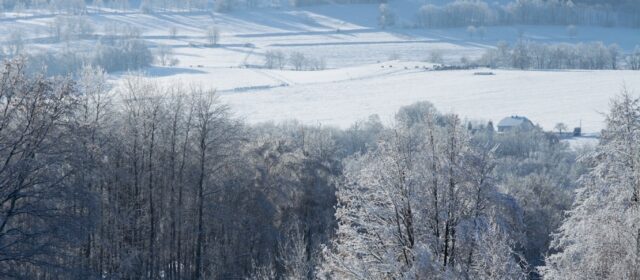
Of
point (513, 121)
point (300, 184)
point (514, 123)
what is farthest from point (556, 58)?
point (300, 184)

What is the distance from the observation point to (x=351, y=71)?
320 ft

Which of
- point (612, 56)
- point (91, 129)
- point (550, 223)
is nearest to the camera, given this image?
point (91, 129)

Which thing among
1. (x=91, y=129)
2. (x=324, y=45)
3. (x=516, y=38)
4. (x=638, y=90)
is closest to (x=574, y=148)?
(x=638, y=90)

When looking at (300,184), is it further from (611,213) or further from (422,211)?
(611,213)

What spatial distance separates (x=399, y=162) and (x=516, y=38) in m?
121

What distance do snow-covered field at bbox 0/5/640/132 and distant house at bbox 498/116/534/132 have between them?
2.46 m

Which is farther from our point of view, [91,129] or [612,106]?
[91,129]

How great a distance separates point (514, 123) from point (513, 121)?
0.59m

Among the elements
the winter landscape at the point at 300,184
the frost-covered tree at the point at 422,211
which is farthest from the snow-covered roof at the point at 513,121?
the frost-covered tree at the point at 422,211

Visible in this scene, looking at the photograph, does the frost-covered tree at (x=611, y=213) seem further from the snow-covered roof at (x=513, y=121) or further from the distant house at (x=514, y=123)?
the snow-covered roof at (x=513, y=121)

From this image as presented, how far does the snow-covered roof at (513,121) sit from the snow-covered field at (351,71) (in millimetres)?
2349

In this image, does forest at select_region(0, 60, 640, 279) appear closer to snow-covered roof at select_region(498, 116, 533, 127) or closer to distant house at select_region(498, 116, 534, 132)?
distant house at select_region(498, 116, 534, 132)

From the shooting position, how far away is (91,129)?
2525cm

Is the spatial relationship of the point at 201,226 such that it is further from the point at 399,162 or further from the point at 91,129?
the point at 399,162
